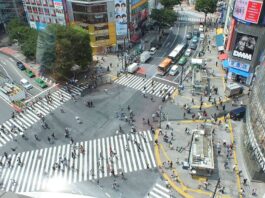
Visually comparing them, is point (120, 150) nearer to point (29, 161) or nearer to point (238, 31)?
point (29, 161)

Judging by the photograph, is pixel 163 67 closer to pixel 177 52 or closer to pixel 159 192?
pixel 177 52

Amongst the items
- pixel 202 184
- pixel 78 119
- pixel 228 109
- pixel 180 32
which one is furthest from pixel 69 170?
pixel 180 32

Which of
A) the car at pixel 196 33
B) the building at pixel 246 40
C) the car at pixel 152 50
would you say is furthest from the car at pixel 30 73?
the car at pixel 196 33

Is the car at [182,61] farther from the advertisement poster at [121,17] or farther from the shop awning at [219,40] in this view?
the advertisement poster at [121,17]

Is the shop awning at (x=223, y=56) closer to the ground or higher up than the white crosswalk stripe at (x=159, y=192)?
higher up

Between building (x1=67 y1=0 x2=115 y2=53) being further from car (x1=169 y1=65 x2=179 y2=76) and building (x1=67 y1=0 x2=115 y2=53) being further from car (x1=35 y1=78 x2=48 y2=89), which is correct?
car (x1=169 y1=65 x2=179 y2=76)

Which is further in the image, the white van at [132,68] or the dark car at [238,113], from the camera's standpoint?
the white van at [132,68]

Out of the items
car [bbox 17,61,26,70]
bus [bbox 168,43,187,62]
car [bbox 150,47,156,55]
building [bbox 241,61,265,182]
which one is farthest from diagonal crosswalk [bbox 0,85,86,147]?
building [bbox 241,61,265,182]

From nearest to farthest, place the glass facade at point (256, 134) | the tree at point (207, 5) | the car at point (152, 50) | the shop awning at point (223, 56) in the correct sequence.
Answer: the glass facade at point (256, 134) < the shop awning at point (223, 56) < the car at point (152, 50) < the tree at point (207, 5)
